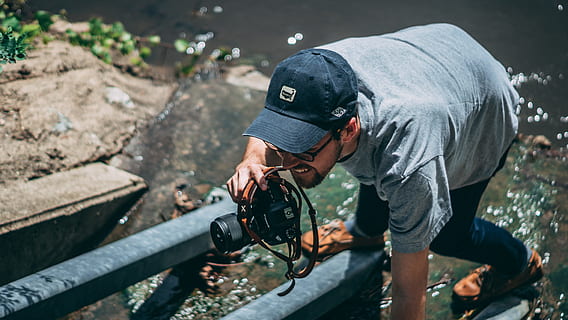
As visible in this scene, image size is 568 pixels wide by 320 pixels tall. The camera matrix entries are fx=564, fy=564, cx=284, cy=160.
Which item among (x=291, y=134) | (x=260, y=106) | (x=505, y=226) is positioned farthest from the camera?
(x=260, y=106)

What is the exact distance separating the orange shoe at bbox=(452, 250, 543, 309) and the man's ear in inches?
44.2

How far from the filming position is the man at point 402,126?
1.68 m

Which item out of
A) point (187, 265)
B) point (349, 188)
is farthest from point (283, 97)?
point (349, 188)

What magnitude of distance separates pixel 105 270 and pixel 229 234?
599mm

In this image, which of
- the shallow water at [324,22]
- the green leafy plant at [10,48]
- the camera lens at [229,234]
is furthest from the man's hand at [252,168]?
the shallow water at [324,22]

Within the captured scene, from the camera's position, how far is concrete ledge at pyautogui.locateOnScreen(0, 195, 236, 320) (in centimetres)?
205

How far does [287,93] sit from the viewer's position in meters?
1.70

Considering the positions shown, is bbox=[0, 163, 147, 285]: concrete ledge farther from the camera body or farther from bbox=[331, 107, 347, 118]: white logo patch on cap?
bbox=[331, 107, 347, 118]: white logo patch on cap

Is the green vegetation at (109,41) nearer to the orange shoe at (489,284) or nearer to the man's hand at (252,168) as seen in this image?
the man's hand at (252,168)

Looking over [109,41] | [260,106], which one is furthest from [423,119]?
[109,41]

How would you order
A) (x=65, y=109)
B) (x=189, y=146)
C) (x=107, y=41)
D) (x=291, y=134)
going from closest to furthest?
1. (x=291, y=134)
2. (x=65, y=109)
3. (x=189, y=146)
4. (x=107, y=41)

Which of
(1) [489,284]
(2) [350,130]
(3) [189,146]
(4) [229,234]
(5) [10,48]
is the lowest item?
(1) [489,284]

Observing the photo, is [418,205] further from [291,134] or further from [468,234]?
[468,234]

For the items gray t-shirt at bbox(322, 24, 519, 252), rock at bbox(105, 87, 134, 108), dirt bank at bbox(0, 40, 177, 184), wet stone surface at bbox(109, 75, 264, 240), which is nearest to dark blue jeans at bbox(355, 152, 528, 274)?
gray t-shirt at bbox(322, 24, 519, 252)
